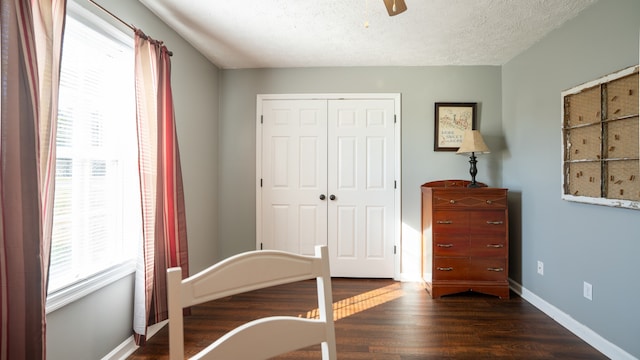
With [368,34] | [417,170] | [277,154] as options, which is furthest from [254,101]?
[417,170]

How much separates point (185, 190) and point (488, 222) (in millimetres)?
2901

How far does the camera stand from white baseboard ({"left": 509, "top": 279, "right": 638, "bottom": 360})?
2.01 metres

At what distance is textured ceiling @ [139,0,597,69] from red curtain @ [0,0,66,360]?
119cm

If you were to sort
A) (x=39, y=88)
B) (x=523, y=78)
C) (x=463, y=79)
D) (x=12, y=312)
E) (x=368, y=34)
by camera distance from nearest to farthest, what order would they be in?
(x=12, y=312)
(x=39, y=88)
(x=368, y=34)
(x=523, y=78)
(x=463, y=79)

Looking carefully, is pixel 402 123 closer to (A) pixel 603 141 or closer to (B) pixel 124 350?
(A) pixel 603 141

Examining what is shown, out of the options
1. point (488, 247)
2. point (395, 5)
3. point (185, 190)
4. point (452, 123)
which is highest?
point (395, 5)

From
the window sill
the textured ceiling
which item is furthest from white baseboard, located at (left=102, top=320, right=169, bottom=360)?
the textured ceiling

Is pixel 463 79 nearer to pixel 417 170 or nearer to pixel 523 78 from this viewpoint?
pixel 523 78

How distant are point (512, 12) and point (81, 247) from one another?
3.34 metres

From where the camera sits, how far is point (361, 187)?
3.61 metres

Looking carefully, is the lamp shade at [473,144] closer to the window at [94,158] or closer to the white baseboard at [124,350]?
the window at [94,158]

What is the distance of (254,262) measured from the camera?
0.76 m

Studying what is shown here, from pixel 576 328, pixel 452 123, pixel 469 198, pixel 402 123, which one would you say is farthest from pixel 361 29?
pixel 576 328

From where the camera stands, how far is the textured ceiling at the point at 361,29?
229cm
